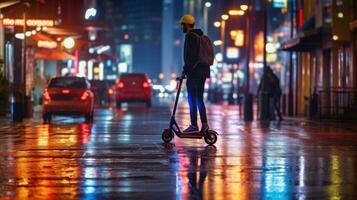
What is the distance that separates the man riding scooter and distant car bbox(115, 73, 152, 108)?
2512cm

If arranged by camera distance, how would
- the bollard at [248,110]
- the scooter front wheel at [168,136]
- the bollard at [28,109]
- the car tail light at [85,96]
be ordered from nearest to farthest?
1. the scooter front wheel at [168,136]
2. the car tail light at [85,96]
3. the bollard at [28,109]
4. the bollard at [248,110]

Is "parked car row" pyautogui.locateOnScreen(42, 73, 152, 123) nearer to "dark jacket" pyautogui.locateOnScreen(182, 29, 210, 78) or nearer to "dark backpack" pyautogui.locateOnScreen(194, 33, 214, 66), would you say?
"dark jacket" pyautogui.locateOnScreen(182, 29, 210, 78)

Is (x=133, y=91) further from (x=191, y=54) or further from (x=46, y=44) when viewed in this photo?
(x=191, y=54)

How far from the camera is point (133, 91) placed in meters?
39.5

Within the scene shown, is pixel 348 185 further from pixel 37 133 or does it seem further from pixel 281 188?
pixel 37 133

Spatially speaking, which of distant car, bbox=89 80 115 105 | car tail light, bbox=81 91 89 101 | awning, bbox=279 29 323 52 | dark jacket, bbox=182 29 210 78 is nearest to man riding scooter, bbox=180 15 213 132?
dark jacket, bbox=182 29 210 78

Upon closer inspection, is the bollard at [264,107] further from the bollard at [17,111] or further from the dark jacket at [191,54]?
the dark jacket at [191,54]

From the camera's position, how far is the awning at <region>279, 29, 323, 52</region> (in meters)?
29.2

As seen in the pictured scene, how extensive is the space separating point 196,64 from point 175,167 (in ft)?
12.2

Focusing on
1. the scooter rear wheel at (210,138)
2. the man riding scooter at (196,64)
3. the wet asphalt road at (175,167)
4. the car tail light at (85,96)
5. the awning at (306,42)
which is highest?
the awning at (306,42)

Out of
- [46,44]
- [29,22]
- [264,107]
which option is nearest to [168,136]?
[264,107]

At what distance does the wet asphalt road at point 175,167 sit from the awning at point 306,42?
1314cm

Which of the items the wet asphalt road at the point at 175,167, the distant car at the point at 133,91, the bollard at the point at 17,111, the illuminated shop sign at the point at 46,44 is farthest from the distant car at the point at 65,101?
the distant car at the point at 133,91

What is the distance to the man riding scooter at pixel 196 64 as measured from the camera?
14.0 meters
